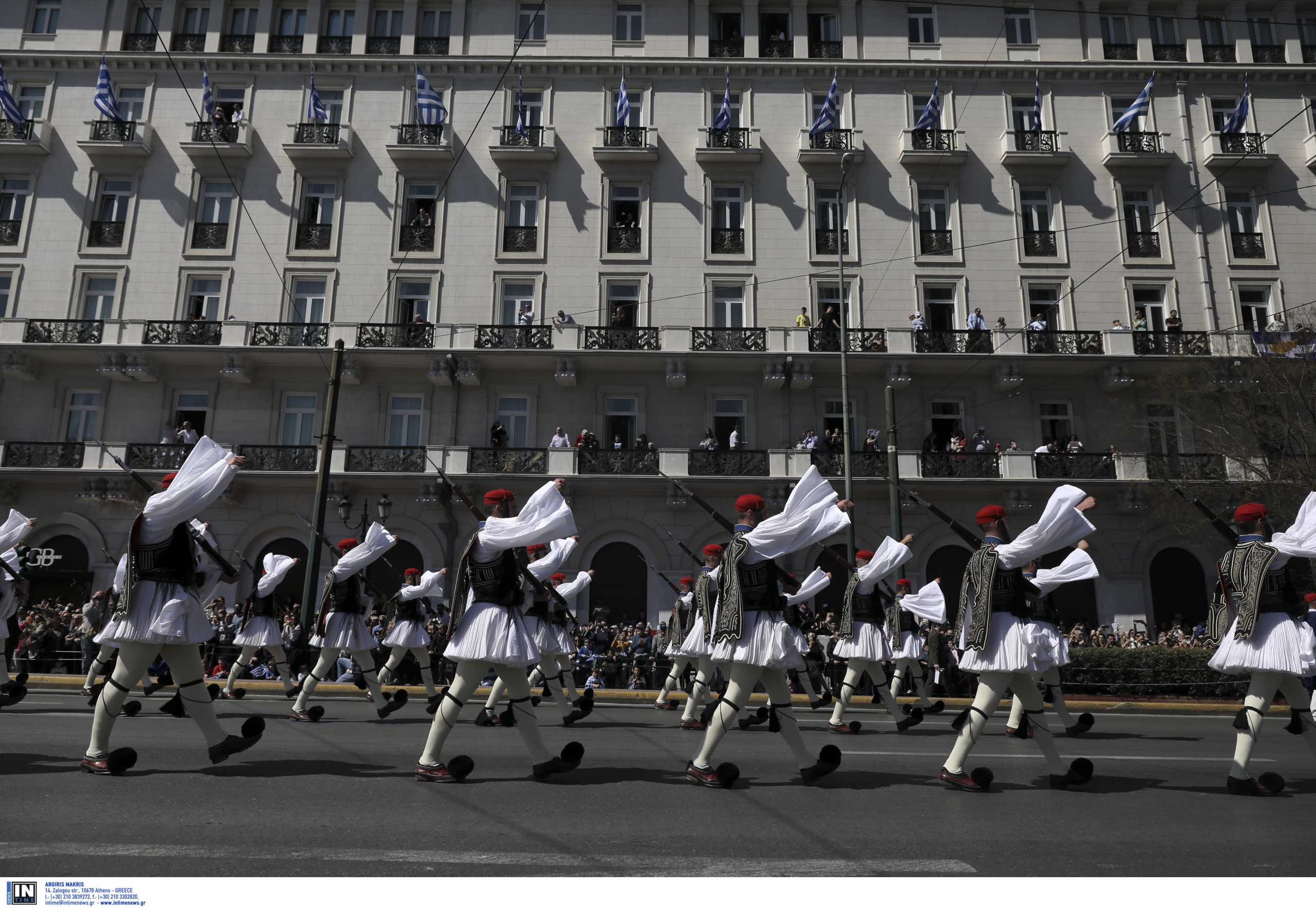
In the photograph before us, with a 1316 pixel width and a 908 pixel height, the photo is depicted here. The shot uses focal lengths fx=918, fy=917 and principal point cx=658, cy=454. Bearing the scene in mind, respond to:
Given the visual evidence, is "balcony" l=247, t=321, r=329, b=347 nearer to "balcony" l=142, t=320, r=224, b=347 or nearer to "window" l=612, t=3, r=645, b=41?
"balcony" l=142, t=320, r=224, b=347

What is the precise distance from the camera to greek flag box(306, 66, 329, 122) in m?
28.8

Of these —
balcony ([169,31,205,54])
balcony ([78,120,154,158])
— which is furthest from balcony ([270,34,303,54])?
balcony ([78,120,154,158])

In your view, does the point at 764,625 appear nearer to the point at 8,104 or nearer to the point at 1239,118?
the point at 1239,118

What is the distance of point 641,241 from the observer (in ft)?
98.4

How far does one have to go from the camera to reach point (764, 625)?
288 inches

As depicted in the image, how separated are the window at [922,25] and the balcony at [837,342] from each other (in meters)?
11.3

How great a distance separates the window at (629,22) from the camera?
105 ft

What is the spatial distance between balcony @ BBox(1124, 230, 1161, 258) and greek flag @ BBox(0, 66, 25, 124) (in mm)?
35155

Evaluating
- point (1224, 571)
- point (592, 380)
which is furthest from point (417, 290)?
point (1224, 571)

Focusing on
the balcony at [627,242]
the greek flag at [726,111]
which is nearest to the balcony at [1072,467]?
the balcony at [627,242]

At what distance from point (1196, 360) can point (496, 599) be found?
2627cm

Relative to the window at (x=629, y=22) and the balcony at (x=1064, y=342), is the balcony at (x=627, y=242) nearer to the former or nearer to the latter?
the window at (x=629, y=22)

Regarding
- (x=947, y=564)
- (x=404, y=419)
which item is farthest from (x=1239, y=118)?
(x=404, y=419)

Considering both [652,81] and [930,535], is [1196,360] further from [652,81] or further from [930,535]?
[652,81]
